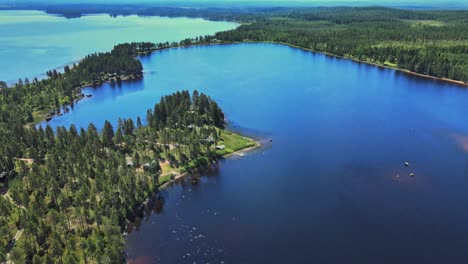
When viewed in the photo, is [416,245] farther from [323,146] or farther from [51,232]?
[51,232]

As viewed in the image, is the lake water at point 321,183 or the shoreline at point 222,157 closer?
the lake water at point 321,183

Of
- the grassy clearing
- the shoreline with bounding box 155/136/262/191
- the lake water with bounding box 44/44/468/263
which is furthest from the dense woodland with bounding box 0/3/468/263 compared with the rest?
the lake water with bounding box 44/44/468/263

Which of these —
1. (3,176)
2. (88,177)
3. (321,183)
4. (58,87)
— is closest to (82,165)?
(88,177)

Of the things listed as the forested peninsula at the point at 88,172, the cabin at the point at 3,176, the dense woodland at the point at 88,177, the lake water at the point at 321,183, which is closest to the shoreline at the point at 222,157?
the forested peninsula at the point at 88,172

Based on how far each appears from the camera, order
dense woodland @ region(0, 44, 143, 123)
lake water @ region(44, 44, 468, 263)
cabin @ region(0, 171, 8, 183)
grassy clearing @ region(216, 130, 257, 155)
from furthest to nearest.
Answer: dense woodland @ region(0, 44, 143, 123), grassy clearing @ region(216, 130, 257, 155), cabin @ region(0, 171, 8, 183), lake water @ region(44, 44, 468, 263)

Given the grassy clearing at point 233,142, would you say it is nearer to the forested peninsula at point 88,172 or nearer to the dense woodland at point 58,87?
the forested peninsula at point 88,172

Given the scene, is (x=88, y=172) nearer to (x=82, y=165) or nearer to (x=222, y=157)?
(x=82, y=165)

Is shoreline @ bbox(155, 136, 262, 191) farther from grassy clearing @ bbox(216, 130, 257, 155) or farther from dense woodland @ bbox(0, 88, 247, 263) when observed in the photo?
dense woodland @ bbox(0, 88, 247, 263)
